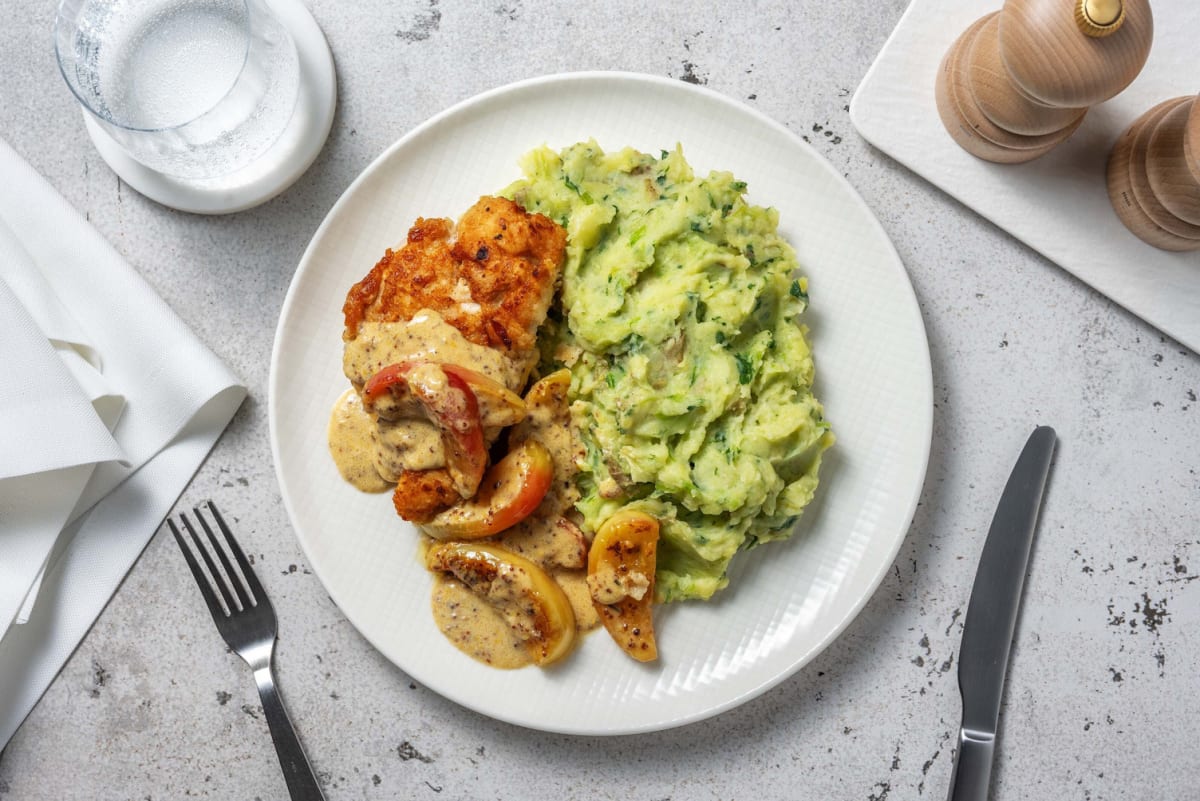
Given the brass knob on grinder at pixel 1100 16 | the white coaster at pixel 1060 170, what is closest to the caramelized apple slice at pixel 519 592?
the white coaster at pixel 1060 170

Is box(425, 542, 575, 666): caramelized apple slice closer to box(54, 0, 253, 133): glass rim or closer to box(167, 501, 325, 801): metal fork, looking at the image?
box(167, 501, 325, 801): metal fork

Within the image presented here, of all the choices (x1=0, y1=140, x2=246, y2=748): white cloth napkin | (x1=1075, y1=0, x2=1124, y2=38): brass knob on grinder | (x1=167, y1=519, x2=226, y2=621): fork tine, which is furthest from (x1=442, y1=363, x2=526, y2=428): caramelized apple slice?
(x1=1075, y1=0, x2=1124, y2=38): brass knob on grinder

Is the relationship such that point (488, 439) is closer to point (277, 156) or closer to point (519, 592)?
point (519, 592)

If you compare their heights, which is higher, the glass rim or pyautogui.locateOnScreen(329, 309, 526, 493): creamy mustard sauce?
the glass rim

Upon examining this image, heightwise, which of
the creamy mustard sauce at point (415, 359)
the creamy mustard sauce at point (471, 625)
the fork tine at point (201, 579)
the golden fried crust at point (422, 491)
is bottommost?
the fork tine at point (201, 579)

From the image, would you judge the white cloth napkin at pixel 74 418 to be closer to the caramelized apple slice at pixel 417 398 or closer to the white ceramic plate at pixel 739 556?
the white ceramic plate at pixel 739 556

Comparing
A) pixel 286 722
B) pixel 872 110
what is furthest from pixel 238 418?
pixel 872 110

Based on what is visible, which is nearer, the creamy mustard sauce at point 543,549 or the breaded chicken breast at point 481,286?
the breaded chicken breast at point 481,286
